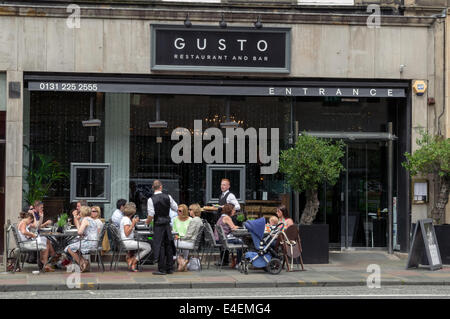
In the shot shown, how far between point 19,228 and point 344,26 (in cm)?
929

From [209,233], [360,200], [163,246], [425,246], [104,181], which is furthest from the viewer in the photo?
[360,200]

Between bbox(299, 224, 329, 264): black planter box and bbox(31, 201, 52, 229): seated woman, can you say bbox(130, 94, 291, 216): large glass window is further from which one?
bbox(31, 201, 52, 229): seated woman

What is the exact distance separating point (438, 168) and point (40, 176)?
9.51 m

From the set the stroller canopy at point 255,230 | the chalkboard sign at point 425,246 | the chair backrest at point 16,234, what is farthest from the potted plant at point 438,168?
the chair backrest at point 16,234

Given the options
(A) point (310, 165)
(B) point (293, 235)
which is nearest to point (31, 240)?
(B) point (293, 235)

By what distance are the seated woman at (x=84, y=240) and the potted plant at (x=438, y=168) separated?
24.5ft

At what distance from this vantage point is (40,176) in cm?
1884

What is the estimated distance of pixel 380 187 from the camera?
20.1 meters

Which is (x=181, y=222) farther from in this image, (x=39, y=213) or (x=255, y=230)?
(x=39, y=213)

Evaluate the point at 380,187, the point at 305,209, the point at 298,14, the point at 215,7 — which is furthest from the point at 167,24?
the point at 380,187

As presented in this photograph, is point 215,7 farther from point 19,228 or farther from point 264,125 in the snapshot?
point 19,228

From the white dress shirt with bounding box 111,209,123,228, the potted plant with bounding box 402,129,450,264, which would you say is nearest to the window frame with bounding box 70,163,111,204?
the white dress shirt with bounding box 111,209,123,228

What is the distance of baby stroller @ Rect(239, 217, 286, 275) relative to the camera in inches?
625

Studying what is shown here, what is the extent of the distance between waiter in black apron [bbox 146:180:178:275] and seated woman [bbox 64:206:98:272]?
4.02ft
